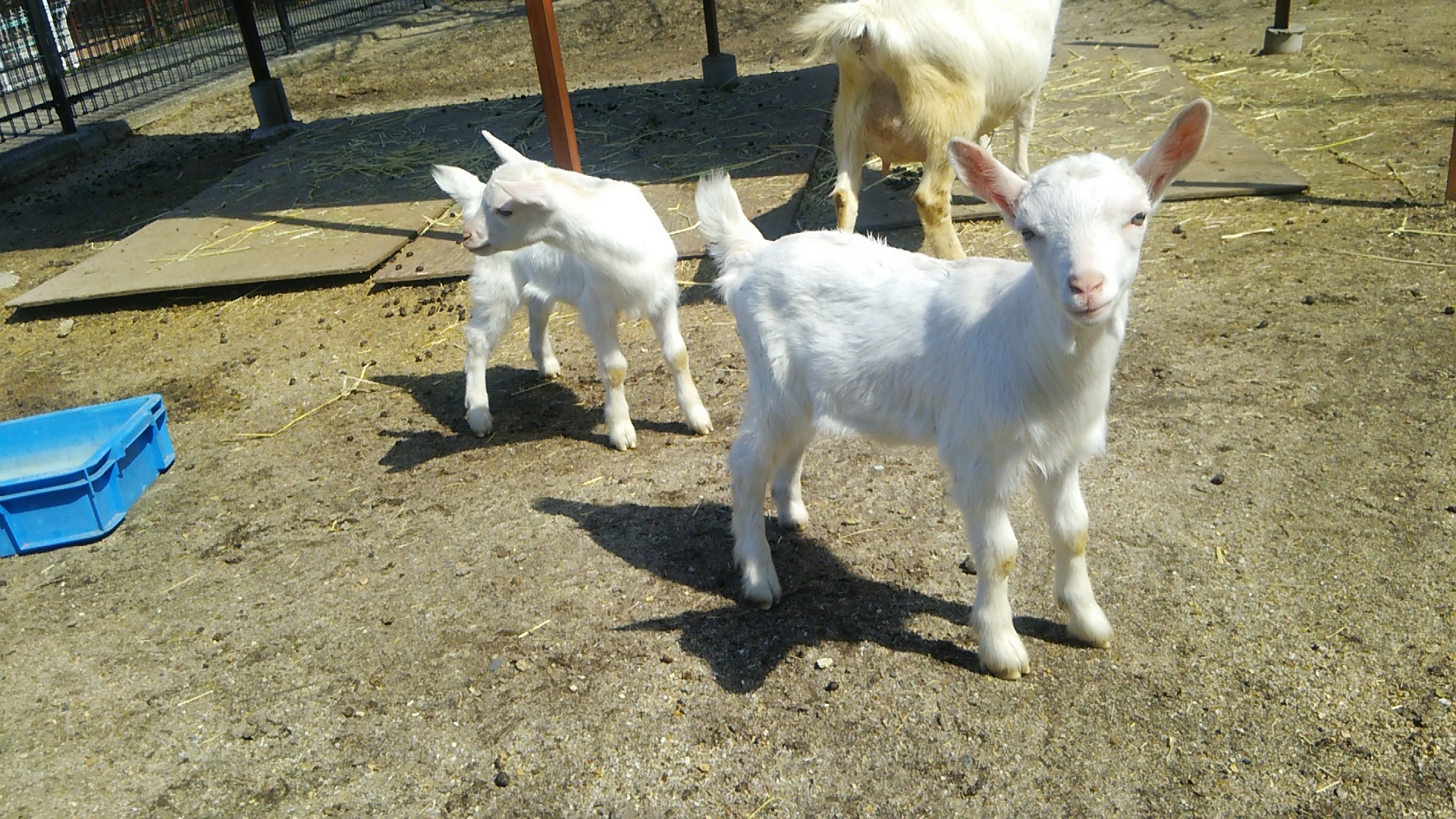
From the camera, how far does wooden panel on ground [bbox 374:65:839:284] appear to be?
7016mm

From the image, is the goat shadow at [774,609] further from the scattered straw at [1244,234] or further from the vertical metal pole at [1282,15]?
the vertical metal pole at [1282,15]

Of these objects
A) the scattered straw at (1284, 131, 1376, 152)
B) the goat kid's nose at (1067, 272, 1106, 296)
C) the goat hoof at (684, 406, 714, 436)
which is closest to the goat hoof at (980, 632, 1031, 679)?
the goat kid's nose at (1067, 272, 1106, 296)

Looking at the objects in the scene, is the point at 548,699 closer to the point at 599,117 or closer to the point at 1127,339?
the point at 1127,339

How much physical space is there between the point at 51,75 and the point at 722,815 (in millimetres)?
11077

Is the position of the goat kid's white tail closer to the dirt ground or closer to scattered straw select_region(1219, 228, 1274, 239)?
the dirt ground

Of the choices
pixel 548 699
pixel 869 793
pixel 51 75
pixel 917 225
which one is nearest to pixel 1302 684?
pixel 869 793

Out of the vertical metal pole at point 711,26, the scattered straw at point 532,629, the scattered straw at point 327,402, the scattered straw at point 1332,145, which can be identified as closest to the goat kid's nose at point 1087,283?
the scattered straw at point 532,629

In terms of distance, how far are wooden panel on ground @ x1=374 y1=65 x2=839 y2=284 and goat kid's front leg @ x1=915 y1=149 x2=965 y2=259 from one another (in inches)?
42.0

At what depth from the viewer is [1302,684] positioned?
2.98m

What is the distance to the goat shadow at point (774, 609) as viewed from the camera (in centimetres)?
332

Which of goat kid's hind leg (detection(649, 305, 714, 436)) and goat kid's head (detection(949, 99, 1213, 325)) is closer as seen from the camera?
goat kid's head (detection(949, 99, 1213, 325))

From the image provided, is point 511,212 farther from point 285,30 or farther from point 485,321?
point 285,30

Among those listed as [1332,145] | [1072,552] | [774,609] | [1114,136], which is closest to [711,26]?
[1114,136]

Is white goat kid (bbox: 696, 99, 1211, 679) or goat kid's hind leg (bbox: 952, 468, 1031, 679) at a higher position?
white goat kid (bbox: 696, 99, 1211, 679)
